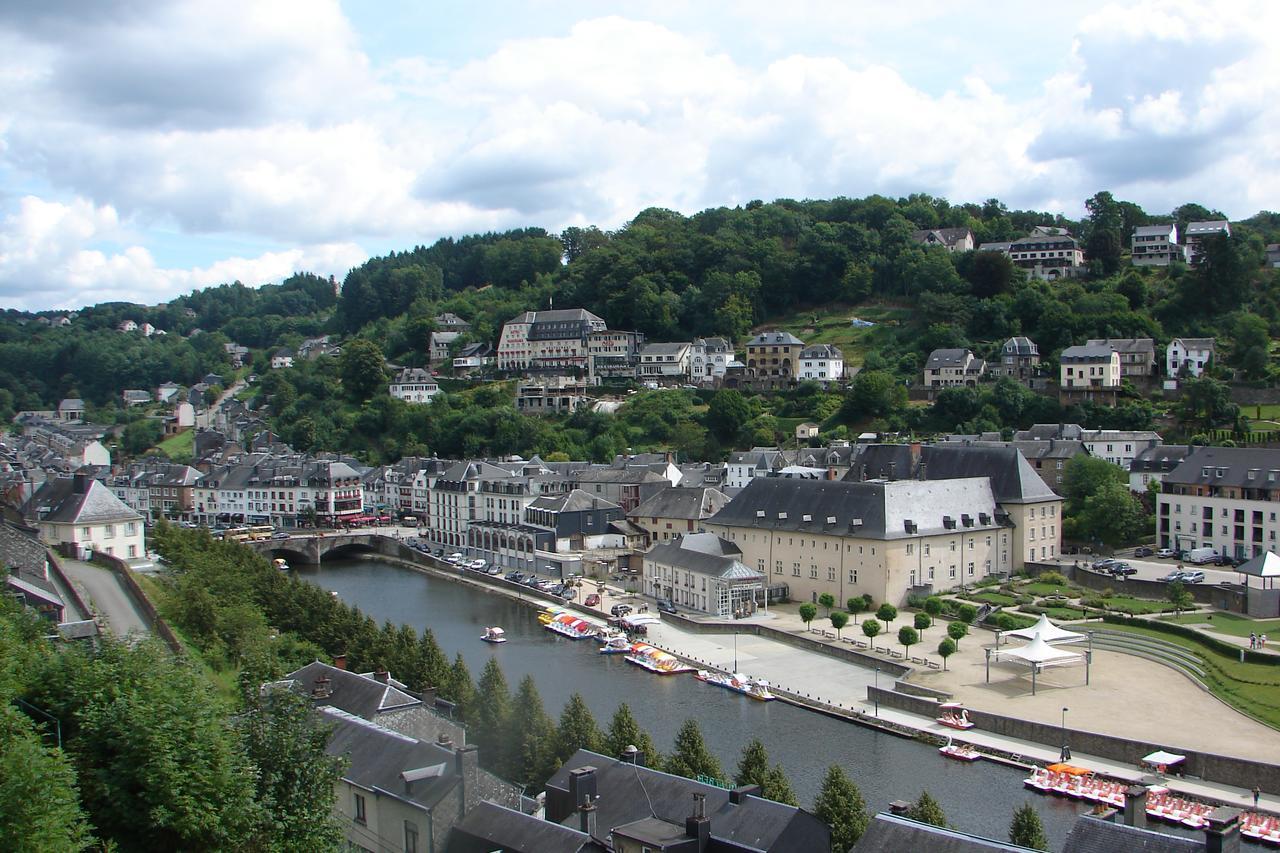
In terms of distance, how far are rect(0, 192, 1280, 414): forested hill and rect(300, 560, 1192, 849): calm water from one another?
40901 mm

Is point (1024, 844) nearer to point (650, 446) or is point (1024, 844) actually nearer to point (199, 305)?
point (650, 446)

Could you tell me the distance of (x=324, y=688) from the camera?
1941cm

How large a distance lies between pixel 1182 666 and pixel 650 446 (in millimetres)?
43679

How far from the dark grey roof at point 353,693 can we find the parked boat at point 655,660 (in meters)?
13.6

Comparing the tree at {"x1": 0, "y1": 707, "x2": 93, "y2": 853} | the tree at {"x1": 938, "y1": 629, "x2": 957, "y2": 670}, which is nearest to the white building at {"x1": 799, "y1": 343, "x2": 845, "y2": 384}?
the tree at {"x1": 938, "y1": 629, "x2": 957, "y2": 670}

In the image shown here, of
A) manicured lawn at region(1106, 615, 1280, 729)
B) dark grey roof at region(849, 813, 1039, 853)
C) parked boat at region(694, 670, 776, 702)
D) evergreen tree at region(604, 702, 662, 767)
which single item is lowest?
parked boat at region(694, 670, 776, 702)

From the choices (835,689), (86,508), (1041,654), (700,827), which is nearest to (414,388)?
(86,508)

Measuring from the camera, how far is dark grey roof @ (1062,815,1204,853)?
41.0 feet

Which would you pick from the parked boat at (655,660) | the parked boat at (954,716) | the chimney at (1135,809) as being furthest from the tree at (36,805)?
the parked boat at (655,660)

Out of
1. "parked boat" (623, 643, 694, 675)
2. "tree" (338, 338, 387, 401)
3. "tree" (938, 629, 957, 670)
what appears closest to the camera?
"tree" (938, 629, 957, 670)

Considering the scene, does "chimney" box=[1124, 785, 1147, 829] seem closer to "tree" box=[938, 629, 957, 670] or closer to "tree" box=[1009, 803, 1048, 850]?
"tree" box=[1009, 803, 1048, 850]

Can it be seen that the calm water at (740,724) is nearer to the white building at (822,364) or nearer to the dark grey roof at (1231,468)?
the dark grey roof at (1231,468)

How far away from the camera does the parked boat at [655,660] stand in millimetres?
32750

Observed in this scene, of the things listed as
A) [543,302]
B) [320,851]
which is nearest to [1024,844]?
[320,851]
